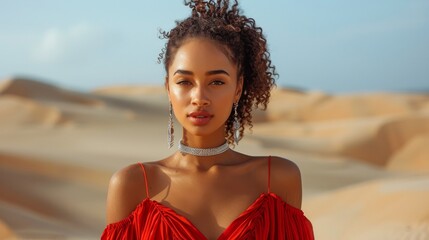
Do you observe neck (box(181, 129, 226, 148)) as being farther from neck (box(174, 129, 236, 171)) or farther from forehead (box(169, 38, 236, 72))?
forehead (box(169, 38, 236, 72))

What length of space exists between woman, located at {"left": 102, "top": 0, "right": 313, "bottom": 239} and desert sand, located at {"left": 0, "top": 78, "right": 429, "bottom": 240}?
17.5 feet

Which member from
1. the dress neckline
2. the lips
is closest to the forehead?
the lips

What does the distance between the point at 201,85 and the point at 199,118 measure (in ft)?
0.52

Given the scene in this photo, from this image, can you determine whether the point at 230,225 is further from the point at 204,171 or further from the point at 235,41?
the point at 235,41

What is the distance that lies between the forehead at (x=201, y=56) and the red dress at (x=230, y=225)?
577 mm

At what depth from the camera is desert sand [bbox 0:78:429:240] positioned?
9.83 m

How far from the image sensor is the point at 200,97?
3.37 m

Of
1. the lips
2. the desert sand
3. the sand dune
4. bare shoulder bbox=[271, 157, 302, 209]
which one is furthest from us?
the desert sand

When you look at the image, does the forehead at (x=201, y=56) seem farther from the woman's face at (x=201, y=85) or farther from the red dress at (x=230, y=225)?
the red dress at (x=230, y=225)

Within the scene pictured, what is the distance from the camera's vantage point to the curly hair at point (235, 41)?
3.50m

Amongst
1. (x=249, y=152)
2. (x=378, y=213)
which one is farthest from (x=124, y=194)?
(x=249, y=152)

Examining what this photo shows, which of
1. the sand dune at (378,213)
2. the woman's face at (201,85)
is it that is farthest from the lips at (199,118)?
the sand dune at (378,213)

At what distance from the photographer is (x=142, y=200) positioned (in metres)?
3.48

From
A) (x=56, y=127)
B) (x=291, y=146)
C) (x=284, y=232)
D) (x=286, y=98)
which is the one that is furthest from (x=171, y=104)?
(x=286, y=98)
